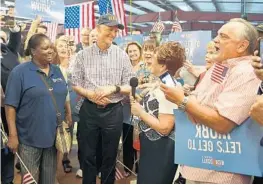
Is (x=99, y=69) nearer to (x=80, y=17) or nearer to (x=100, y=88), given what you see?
(x=100, y=88)

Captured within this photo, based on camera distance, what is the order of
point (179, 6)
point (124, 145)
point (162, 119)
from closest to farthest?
point (162, 119), point (124, 145), point (179, 6)

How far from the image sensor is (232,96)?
1.54 metres

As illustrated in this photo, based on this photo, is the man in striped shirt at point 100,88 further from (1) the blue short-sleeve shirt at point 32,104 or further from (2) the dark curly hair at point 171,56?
(2) the dark curly hair at point 171,56

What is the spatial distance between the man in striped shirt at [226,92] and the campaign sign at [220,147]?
0.04 meters

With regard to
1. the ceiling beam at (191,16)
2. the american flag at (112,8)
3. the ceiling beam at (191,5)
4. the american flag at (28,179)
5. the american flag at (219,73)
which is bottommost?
the american flag at (28,179)

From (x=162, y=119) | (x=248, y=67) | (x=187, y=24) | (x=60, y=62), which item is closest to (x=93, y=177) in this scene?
(x=162, y=119)

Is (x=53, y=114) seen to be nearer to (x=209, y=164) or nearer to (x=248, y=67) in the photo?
(x=209, y=164)

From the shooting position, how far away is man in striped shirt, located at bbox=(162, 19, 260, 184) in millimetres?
1535

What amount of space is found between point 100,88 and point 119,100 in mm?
226

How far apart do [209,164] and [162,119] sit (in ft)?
1.87

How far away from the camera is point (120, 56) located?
3.19 meters

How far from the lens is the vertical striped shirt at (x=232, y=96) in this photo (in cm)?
153

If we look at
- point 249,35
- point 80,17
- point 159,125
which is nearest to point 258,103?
point 249,35

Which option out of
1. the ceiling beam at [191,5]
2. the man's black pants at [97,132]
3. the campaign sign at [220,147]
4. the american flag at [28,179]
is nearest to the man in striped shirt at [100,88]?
the man's black pants at [97,132]
